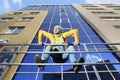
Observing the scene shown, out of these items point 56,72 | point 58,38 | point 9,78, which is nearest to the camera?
point 58,38

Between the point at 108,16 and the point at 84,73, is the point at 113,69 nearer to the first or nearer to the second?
the point at 84,73

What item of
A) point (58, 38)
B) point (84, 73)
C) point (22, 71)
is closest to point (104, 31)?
point (84, 73)

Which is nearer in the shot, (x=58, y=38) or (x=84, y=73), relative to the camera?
(x=58, y=38)

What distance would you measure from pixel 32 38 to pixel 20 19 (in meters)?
7.84

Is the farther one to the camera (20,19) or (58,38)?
(20,19)

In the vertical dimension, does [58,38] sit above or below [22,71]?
above

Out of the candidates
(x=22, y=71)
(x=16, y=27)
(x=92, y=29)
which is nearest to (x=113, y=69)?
(x=22, y=71)

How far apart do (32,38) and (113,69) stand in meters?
7.12

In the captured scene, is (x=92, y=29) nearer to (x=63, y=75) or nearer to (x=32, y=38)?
(x=32, y=38)

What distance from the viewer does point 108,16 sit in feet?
88.4

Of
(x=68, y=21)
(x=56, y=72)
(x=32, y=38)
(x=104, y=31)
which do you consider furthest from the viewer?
(x=68, y=21)

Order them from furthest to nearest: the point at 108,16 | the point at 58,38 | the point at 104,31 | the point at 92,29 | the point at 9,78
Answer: the point at 108,16
the point at 92,29
the point at 104,31
the point at 9,78
the point at 58,38

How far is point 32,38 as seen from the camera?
1880 cm

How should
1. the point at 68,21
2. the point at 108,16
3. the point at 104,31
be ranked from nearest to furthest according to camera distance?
1. the point at 104,31
2. the point at 68,21
3. the point at 108,16
